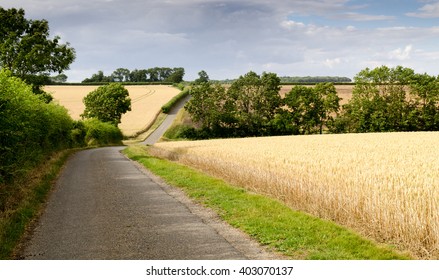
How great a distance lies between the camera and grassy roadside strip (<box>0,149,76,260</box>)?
Answer: 11055 millimetres

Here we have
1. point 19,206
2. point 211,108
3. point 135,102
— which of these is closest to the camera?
point 19,206

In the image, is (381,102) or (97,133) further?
(381,102)

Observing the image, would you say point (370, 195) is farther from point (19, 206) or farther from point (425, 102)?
point (425, 102)

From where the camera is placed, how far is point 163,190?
1944 cm

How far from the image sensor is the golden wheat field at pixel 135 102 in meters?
114

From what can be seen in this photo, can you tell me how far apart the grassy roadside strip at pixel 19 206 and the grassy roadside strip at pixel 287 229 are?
17.6ft

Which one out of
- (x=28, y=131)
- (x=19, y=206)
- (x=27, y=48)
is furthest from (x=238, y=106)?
(x=19, y=206)

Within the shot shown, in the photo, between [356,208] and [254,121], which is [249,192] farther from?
[254,121]

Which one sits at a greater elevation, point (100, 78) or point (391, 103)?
point (100, 78)

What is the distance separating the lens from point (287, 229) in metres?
11.3

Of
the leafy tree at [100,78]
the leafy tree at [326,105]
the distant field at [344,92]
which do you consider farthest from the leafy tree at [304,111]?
the leafy tree at [100,78]

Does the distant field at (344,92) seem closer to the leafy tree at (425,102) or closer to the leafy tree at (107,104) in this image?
the leafy tree at (425,102)

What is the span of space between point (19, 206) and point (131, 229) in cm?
531

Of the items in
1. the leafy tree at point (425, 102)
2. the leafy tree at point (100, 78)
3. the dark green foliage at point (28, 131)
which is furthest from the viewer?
the leafy tree at point (100, 78)
